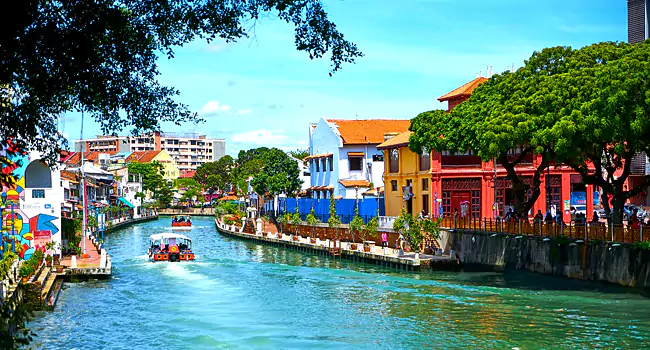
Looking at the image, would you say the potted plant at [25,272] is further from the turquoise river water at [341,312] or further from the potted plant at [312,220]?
the potted plant at [312,220]

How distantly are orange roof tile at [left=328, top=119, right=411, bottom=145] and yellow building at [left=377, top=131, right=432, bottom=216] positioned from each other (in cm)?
840

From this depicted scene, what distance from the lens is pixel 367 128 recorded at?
287 feet

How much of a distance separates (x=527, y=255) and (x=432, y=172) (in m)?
17.9

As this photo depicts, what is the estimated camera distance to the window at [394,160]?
7134cm

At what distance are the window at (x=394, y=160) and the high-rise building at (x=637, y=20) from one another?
21.7m

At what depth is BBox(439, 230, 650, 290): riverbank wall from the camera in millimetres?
37594

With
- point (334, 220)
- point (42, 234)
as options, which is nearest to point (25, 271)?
point (42, 234)

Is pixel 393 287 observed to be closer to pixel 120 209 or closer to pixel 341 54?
pixel 341 54

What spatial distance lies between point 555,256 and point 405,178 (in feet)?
87.8

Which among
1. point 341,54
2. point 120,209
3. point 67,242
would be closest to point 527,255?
point 67,242

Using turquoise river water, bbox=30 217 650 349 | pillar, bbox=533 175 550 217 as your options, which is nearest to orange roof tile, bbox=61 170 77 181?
turquoise river water, bbox=30 217 650 349

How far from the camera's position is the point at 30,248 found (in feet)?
149

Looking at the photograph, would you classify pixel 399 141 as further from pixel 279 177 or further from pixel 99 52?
pixel 99 52

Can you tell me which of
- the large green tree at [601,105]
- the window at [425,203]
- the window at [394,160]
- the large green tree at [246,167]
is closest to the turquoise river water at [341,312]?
the large green tree at [601,105]
